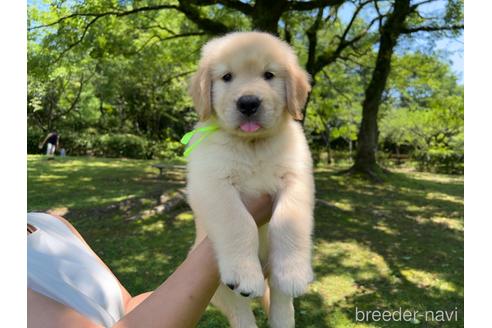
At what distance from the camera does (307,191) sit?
6.61 feet

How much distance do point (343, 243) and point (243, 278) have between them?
5362 mm

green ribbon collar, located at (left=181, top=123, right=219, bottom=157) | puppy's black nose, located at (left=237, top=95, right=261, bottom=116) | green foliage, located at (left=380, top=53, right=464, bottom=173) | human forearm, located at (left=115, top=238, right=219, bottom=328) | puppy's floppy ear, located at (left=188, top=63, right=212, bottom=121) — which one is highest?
green foliage, located at (left=380, top=53, right=464, bottom=173)

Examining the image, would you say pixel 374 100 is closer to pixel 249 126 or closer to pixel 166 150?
pixel 249 126

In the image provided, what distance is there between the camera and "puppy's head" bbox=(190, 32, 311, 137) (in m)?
1.89

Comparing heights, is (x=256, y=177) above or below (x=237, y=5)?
below

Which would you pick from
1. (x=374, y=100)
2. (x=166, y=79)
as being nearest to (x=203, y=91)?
(x=374, y=100)

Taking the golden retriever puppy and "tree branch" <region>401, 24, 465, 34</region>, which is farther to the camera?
"tree branch" <region>401, 24, 465, 34</region>

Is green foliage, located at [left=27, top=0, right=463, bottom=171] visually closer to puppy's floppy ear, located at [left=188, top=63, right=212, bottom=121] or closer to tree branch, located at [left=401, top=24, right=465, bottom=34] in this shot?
tree branch, located at [left=401, top=24, right=465, bottom=34]

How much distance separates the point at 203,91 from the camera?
2070 millimetres

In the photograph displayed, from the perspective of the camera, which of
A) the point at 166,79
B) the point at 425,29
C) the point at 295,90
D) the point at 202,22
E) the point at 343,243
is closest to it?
the point at 295,90

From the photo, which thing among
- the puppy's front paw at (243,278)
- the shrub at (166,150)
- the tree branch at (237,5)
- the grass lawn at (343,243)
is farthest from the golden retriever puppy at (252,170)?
the shrub at (166,150)

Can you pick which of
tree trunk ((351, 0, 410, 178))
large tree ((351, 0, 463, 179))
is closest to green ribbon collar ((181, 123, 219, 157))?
large tree ((351, 0, 463, 179))

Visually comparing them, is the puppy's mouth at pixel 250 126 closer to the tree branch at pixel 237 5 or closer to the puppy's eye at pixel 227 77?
the puppy's eye at pixel 227 77

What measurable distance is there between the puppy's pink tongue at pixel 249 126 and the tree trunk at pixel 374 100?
34.6ft
